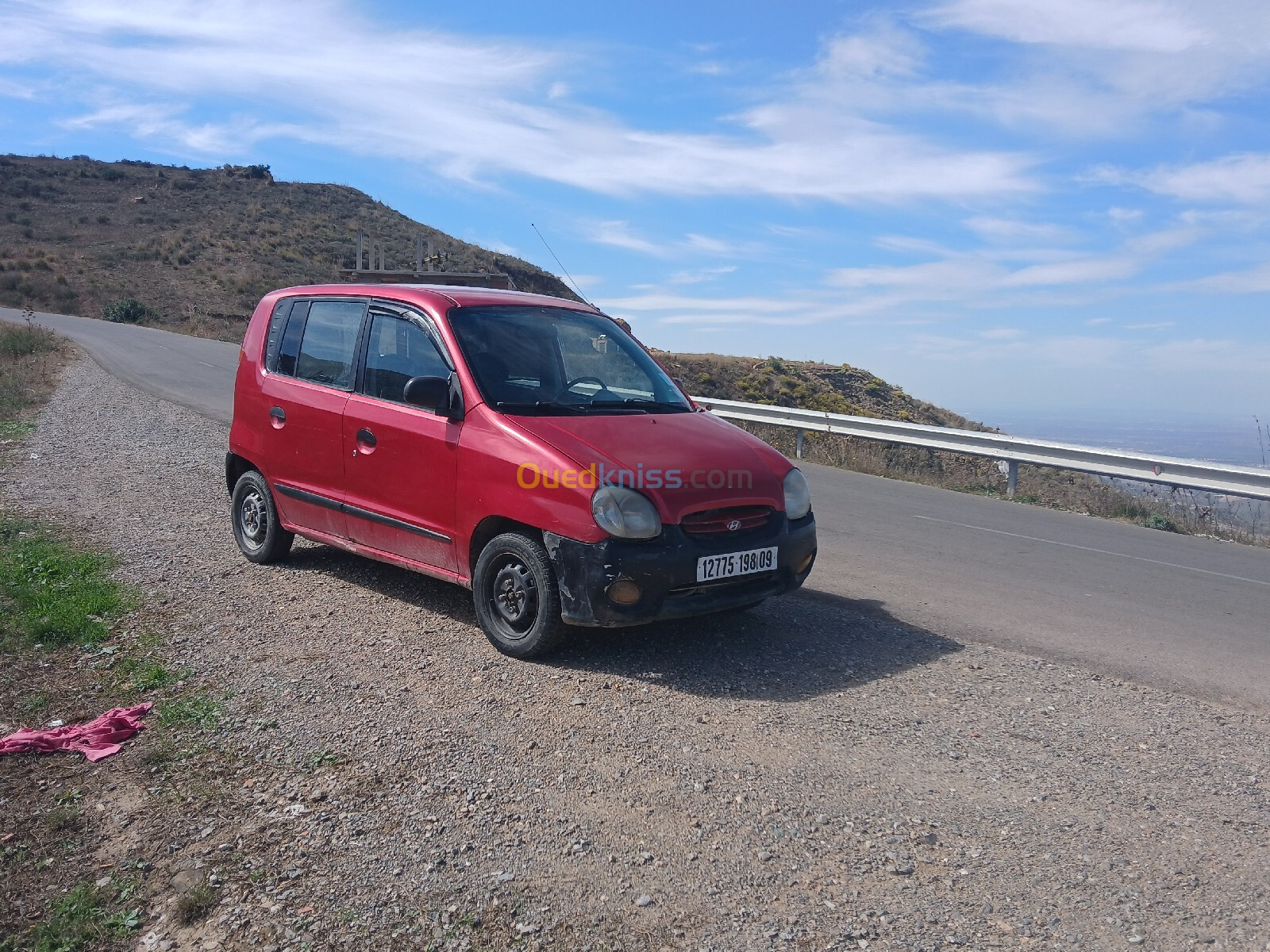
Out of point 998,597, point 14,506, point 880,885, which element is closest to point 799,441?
point 998,597

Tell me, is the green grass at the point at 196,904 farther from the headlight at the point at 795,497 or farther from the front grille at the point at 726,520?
the headlight at the point at 795,497

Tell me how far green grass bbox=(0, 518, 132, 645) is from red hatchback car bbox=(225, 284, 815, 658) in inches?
44.7

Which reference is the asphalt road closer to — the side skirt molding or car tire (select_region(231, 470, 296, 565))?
the side skirt molding

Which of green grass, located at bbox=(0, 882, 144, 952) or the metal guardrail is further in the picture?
the metal guardrail

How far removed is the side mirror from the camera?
545 cm

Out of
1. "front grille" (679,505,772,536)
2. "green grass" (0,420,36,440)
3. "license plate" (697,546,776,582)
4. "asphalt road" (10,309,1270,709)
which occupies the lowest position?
"green grass" (0,420,36,440)

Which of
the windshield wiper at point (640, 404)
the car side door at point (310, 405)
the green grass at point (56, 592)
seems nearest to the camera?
the green grass at point (56, 592)

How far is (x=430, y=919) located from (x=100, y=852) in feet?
4.37

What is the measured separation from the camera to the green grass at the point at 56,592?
5586mm

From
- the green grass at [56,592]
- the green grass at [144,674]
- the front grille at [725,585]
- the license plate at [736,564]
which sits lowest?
the green grass at [144,674]

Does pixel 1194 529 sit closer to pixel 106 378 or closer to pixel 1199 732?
pixel 1199 732

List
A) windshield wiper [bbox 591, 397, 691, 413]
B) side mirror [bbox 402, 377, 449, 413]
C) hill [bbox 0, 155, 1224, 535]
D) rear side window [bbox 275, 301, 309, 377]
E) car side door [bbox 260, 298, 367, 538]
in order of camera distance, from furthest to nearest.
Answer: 1. hill [bbox 0, 155, 1224, 535]
2. rear side window [bbox 275, 301, 309, 377]
3. car side door [bbox 260, 298, 367, 538]
4. windshield wiper [bbox 591, 397, 691, 413]
5. side mirror [bbox 402, 377, 449, 413]

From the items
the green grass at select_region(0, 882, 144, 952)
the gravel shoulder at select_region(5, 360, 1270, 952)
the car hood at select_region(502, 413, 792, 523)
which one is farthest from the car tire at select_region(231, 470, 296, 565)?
the green grass at select_region(0, 882, 144, 952)
